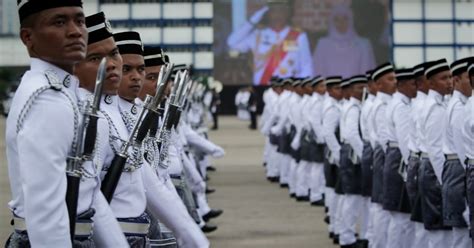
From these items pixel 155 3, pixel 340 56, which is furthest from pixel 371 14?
pixel 155 3

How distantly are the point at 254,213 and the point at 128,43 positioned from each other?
331 inches

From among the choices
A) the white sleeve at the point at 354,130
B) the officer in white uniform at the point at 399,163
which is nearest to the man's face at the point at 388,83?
the officer in white uniform at the point at 399,163

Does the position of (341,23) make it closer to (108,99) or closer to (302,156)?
(302,156)

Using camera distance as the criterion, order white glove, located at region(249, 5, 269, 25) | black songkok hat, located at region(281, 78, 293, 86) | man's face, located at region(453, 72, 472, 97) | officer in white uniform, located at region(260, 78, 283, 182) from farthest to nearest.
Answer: white glove, located at region(249, 5, 269, 25) < black songkok hat, located at region(281, 78, 293, 86) < officer in white uniform, located at region(260, 78, 283, 182) < man's face, located at region(453, 72, 472, 97)

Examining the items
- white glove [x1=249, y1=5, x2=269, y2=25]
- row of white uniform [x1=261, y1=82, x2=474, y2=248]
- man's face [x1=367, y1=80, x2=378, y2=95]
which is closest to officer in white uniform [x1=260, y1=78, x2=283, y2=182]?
row of white uniform [x1=261, y1=82, x2=474, y2=248]

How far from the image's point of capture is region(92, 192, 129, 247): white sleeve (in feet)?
12.6

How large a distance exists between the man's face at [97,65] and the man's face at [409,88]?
16.8 ft

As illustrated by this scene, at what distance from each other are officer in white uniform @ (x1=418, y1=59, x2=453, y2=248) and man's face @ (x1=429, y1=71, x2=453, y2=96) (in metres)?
0.02

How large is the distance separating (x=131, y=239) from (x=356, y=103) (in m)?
6.98

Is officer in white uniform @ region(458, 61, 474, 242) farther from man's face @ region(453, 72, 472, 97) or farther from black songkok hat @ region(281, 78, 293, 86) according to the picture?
black songkok hat @ region(281, 78, 293, 86)

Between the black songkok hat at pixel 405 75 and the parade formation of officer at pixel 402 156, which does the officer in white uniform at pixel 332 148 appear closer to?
the parade formation of officer at pixel 402 156

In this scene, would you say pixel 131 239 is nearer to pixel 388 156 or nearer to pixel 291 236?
pixel 388 156

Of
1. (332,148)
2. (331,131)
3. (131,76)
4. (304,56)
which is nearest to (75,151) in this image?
(131,76)

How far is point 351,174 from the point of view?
35.9 ft
